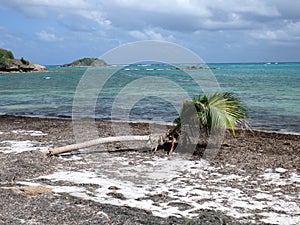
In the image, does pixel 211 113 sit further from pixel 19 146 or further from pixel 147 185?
pixel 19 146

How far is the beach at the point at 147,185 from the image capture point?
685 cm

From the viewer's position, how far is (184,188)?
8.78 metres

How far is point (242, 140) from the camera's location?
15414 millimetres

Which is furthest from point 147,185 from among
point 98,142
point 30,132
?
point 30,132

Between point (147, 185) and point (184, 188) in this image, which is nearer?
point (184, 188)

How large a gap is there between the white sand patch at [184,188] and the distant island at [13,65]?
135094 mm

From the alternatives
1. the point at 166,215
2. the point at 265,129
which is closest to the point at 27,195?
the point at 166,215

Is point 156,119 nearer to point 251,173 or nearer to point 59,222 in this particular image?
point 251,173

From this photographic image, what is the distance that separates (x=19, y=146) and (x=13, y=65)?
135 meters

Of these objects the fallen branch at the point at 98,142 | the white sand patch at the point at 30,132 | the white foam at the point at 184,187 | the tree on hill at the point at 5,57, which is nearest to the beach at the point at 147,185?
the white foam at the point at 184,187

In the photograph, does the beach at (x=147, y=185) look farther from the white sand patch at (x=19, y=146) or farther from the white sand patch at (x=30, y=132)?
the white sand patch at (x=30, y=132)

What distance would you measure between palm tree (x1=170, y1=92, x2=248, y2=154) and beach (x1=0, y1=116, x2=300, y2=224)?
3.17 ft

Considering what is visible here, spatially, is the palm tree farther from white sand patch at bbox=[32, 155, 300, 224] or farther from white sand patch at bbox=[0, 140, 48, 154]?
white sand patch at bbox=[0, 140, 48, 154]

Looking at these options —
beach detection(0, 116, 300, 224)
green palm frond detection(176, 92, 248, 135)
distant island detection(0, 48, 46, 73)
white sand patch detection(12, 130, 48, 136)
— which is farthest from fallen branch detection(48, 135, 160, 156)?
distant island detection(0, 48, 46, 73)
